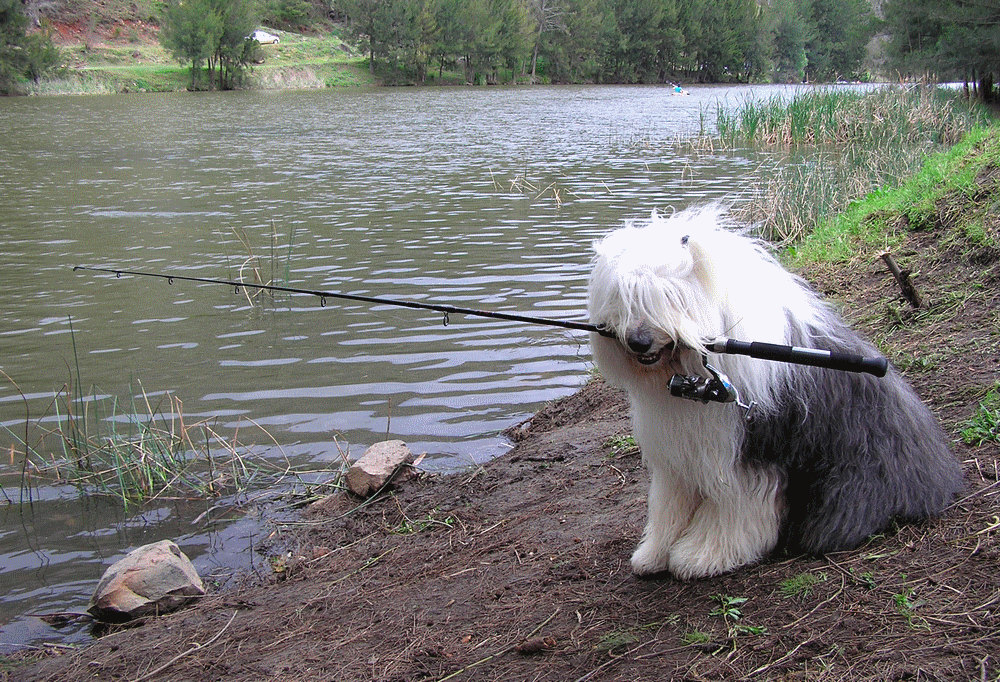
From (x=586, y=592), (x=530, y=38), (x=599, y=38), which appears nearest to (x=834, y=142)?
(x=586, y=592)

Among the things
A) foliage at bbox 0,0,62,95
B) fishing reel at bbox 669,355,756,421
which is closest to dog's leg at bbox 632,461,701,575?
fishing reel at bbox 669,355,756,421

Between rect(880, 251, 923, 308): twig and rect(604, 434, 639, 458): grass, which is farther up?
rect(880, 251, 923, 308): twig

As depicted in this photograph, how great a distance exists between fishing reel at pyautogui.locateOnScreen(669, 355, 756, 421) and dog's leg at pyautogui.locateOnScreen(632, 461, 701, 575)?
0.62 m

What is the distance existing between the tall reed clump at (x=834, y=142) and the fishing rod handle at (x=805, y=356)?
8.35 m

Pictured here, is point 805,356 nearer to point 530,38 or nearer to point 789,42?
point 530,38

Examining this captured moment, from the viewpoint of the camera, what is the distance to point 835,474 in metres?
2.98

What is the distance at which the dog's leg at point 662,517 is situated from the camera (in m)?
3.15

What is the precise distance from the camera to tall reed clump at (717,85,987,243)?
10906 mm

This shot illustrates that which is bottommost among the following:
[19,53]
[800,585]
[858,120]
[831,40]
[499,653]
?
[499,653]

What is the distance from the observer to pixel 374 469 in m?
5.34

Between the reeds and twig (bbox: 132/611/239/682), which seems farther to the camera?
the reeds

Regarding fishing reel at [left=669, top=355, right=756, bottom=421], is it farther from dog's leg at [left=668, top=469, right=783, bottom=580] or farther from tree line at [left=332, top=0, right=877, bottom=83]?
tree line at [left=332, top=0, right=877, bottom=83]

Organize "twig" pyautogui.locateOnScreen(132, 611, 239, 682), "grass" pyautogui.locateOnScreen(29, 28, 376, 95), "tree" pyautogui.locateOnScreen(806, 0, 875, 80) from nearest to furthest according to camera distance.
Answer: "twig" pyautogui.locateOnScreen(132, 611, 239, 682) → "grass" pyautogui.locateOnScreen(29, 28, 376, 95) → "tree" pyautogui.locateOnScreen(806, 0, 875, 80)

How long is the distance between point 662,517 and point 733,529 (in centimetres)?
31
